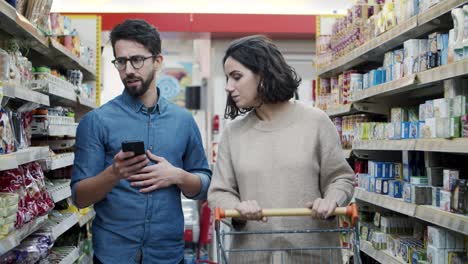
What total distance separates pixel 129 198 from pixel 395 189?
69.3 inches

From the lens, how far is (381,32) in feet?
11.8

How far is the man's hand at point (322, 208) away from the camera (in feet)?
6.37

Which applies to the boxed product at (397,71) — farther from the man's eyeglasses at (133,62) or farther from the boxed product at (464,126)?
the man's eyeglasses at (133,62)

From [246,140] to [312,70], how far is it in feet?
18.0

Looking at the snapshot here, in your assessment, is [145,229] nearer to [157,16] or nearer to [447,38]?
[447,38]

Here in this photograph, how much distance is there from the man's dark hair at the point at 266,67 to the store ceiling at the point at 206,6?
5.17m

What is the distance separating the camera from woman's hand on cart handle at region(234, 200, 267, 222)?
6.28ft

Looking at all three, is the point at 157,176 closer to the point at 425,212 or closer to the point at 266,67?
the point at 266,67

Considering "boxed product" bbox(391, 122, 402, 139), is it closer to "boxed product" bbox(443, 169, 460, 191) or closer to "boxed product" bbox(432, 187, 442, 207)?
"boxed product" bbox(432, 187, 442, 207)

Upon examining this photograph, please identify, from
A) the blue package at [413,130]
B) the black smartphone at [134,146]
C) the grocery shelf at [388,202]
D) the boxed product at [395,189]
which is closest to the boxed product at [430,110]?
the blue package at [413,130]

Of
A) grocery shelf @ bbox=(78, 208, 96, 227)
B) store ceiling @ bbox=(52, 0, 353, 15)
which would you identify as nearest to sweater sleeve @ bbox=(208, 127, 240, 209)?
grocery shelf @ bbox=(78, 208, 96, 227)

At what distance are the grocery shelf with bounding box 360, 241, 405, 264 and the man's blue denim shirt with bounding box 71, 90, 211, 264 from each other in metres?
1.54

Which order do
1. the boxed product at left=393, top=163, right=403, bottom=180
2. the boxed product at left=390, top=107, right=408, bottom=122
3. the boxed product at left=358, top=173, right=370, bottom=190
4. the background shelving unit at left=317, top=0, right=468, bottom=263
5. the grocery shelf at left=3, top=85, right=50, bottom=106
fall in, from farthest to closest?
the boxed product at left=358, top=173, right=370, bottom=190
the boxed product at left=393, top=163, right=403, bottom=180
the boxed product at left=390, top=107, right=408, bottom=122
the background shelving unit at left=317, top=0, right=468, bottom=263
the grocery shelf at left=3, top=85, right=50, bottom=106

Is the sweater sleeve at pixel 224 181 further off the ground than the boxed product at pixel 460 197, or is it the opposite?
the sweater sleeve at pixel 224 181
